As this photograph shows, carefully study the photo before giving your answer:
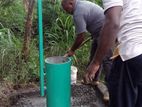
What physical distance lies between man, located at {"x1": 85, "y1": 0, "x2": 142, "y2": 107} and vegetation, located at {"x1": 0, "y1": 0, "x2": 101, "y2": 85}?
95.6 inches

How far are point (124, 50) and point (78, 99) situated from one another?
84.3 inches

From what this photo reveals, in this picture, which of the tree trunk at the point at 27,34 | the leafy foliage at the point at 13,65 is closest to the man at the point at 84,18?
the tree trunk at the point at 27,34

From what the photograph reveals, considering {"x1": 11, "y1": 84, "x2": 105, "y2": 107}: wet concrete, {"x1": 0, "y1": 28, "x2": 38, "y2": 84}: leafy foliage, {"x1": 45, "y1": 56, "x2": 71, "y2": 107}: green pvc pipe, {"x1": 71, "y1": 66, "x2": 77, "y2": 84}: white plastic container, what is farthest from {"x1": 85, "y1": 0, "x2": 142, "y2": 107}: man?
{"x1": 0, "y1": 28, "x2": 38, "y2": 84}: leafy foliage

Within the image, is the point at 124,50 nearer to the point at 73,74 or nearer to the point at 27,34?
the point at 73,74

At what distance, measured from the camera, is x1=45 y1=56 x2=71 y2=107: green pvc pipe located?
3.97 m

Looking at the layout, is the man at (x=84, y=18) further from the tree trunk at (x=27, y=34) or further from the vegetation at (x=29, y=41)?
the vegetation at (x=29, y=41)

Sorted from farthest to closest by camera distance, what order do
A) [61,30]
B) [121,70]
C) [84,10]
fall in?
[61,30] < [84,10] < [121,70]

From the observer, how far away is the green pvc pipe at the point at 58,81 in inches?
156

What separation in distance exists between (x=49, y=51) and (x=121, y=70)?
3.18 meters

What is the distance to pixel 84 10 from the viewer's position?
475cm

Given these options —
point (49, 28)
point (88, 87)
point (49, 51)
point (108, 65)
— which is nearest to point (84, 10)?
point (108, 65)

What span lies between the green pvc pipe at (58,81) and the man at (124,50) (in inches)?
34.1

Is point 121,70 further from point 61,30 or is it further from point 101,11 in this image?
point 61,30

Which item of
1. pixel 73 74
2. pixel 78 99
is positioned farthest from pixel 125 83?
pixel 73 74
